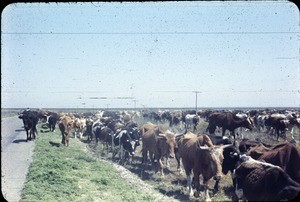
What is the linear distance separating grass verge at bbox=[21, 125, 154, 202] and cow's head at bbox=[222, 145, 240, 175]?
2.98 metres

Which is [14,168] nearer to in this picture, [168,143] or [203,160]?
[168,143]

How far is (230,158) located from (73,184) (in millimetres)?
5870

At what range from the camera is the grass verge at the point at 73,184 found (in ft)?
32.2

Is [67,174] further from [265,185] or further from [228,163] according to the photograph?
[265,185]

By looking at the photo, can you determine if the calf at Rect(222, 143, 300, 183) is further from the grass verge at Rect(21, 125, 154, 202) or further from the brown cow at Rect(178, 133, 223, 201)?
the grass verge at Rect(21, 125, 154, 202)

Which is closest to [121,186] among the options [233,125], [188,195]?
[188,195]

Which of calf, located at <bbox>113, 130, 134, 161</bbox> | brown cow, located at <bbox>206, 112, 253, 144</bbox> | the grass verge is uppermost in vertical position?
brown cow, located at <bbox>206, 112, 253, 144</bbox>

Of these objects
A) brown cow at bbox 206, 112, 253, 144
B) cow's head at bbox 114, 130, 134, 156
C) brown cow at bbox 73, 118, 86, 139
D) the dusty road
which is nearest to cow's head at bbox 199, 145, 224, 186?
the dusty road

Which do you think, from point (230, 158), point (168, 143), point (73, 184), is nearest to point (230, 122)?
point (168, 143)

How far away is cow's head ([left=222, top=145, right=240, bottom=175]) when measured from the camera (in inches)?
409

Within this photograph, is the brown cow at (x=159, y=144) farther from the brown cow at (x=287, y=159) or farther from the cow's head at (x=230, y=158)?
the brown cow at (x=287, y=159)

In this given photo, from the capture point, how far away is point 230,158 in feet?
34.5

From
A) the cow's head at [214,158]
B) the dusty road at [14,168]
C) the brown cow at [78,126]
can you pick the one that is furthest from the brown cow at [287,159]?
the brown cow at [78,126]

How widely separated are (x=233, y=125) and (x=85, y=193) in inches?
603
